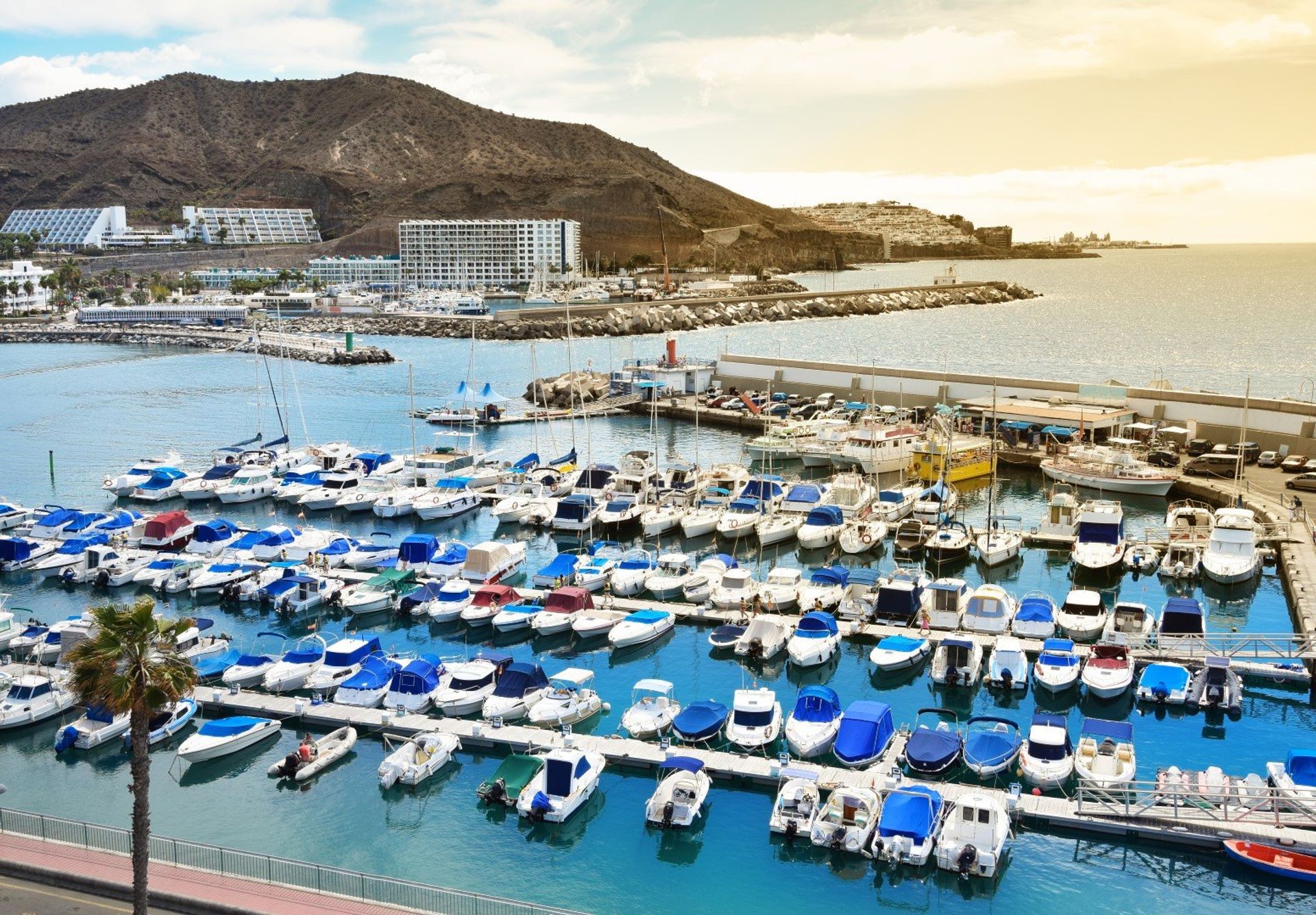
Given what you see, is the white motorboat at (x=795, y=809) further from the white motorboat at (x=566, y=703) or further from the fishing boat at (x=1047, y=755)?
the white motorboat at (x=566, y=703)

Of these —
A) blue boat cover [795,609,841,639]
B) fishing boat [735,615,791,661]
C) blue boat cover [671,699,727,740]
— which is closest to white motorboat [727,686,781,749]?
blue boat cover [671,699,727,740]

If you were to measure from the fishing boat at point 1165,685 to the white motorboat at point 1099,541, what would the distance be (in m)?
9.92

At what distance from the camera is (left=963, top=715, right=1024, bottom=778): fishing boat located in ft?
69.6

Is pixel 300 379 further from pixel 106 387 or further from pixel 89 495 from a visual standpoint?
pixel 89 495

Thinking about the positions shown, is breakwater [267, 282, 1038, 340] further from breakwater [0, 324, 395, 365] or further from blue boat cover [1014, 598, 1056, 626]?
blue boat cover [1014, 598, 1056, 626]

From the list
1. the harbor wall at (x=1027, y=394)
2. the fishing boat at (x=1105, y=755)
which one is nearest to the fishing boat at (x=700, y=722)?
the fishing boat at (x=1105, y=755)

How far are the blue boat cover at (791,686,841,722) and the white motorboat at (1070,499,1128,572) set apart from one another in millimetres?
15774

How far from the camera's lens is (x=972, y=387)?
6362 centimetres

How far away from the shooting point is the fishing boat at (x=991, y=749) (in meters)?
21.2

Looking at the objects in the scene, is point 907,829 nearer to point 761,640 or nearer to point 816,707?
point 816,707

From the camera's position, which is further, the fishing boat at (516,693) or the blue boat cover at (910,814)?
the fishing boat at (516,693)

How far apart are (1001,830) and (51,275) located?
187 metres

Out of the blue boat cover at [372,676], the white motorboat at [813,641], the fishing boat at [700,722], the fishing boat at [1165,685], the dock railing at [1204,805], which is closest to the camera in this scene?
the dock railing at [1204,805]

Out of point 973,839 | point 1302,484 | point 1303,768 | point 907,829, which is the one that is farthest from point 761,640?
point 1302,484
